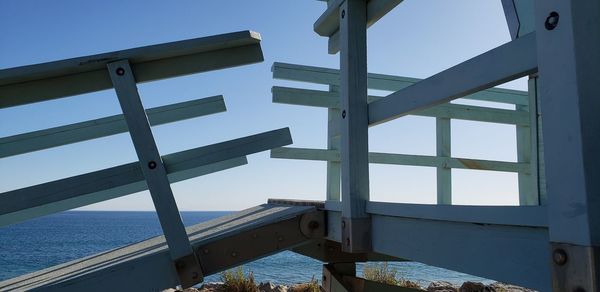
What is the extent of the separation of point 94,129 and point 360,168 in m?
1.85

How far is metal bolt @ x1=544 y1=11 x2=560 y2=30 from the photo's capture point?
104cm

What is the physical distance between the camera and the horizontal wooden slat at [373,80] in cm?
409

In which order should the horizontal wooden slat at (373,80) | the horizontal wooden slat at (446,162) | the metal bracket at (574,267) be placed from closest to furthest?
the metal bracket at (574,267) → the horizontal wooden slat at (373,80) → the horizontal wooden slat at (446,162)

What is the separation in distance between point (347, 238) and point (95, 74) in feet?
3.82

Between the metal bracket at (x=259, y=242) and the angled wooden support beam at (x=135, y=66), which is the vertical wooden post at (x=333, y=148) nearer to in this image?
the metal bracket at (x=259, y=242)

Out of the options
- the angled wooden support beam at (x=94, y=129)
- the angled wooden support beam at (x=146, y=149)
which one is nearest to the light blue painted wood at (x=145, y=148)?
the angled wooden support beam at (x=146, y=149)

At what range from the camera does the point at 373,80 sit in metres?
4.45

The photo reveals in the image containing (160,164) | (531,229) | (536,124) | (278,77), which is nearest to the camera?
(531,229)

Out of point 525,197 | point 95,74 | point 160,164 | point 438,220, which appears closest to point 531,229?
point 438,220

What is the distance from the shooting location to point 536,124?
2.72 metres

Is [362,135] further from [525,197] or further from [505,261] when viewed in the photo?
[525,197]

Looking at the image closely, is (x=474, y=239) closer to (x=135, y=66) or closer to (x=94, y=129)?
(x=135, y=66)

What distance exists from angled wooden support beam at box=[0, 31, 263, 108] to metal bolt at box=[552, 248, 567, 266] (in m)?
1.39

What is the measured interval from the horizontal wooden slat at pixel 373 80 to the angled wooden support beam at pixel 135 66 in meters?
1.97
